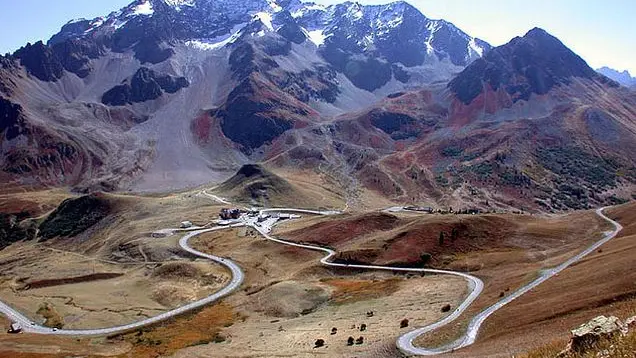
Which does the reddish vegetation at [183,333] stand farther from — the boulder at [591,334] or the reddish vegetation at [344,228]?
the boulder at [591,334]

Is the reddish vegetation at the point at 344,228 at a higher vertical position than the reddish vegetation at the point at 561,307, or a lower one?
lower

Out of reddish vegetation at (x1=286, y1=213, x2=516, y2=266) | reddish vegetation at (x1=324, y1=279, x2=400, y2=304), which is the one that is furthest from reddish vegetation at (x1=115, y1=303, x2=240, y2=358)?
reddish vegetation at (x1=286, y1=213, x2=516, y2=266)

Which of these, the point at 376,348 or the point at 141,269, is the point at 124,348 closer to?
the point at 376,348

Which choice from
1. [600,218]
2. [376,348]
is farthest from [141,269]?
[600,218]

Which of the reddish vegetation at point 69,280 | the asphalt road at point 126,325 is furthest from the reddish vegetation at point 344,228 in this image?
the reddish vegetation at point 69,280

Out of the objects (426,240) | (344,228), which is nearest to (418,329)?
(426,240)

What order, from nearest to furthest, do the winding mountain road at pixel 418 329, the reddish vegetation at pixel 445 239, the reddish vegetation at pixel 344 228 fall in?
the winding mountain road at pixel 418 329
the reddish vegetation at pixel 445 239
the reddish vegetation at pixel 344 228

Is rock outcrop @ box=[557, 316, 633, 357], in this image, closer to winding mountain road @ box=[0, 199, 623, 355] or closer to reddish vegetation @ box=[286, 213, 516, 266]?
winding mountain road @ box=[0, 199, 623, 355]

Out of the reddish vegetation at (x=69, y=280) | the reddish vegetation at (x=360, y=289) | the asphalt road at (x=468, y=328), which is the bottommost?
the reddish vegetation at (x=69, y=280)
